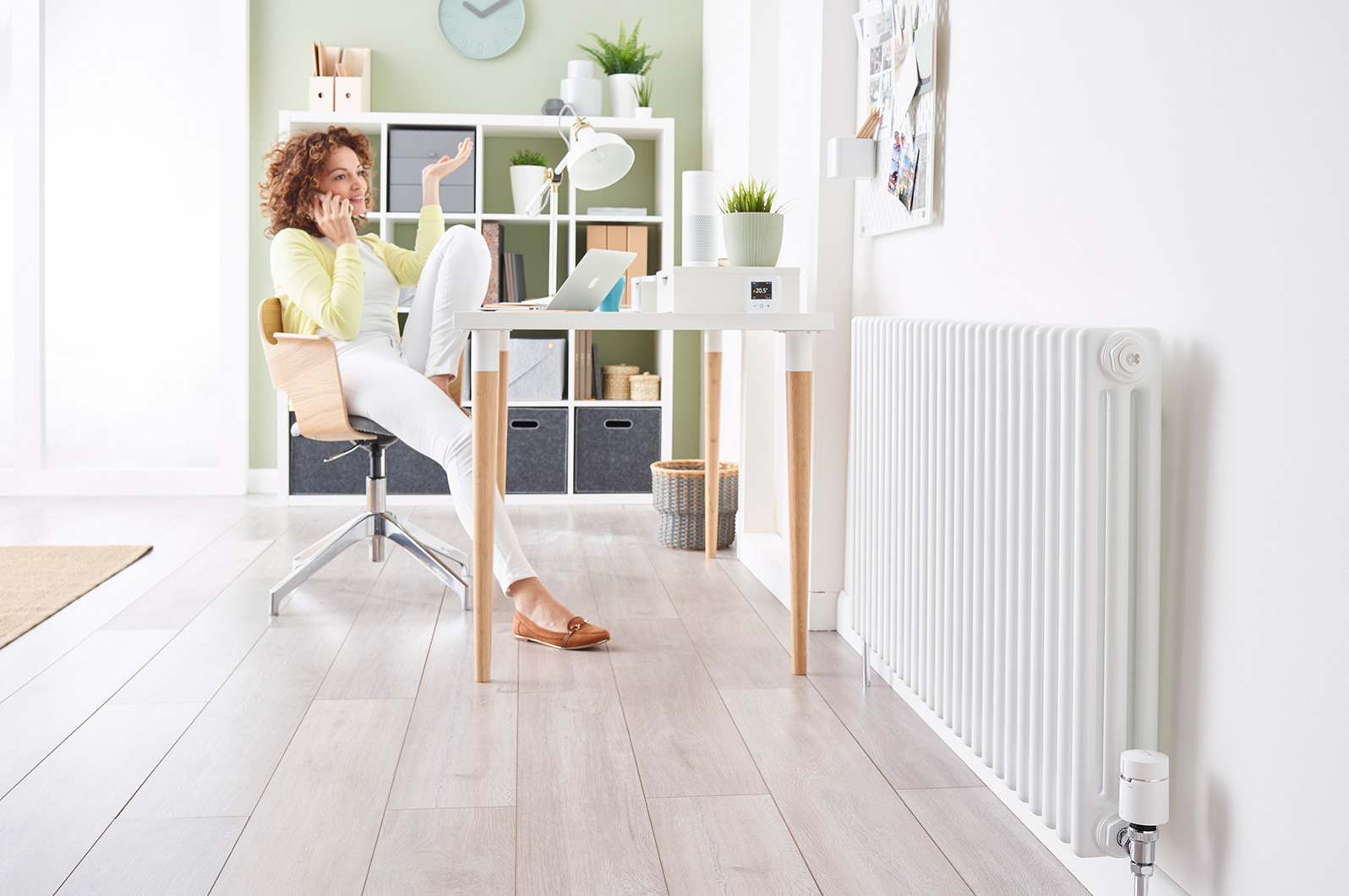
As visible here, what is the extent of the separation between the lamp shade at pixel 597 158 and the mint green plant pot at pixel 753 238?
1.19ft

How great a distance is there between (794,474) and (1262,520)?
47.0 inches

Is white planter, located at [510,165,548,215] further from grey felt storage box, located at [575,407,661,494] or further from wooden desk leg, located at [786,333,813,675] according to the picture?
wooden desk leg, located at [786,333,813,675]

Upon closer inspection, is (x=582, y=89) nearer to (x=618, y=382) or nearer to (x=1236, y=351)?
(x=618, y=382)

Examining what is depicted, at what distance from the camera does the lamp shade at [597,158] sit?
102 inches

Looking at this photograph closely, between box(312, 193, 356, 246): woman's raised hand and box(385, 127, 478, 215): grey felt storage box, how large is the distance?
1.49 m

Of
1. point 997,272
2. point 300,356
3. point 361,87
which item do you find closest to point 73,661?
point 300,356

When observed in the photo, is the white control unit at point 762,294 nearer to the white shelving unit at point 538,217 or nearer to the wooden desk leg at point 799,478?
the wooden desk leg at point 799,478

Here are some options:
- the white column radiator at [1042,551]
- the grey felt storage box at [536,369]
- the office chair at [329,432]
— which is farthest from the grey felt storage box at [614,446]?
the white column radiator at [1042,551]

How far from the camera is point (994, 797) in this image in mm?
1636

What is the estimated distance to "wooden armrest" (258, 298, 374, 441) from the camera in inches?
102

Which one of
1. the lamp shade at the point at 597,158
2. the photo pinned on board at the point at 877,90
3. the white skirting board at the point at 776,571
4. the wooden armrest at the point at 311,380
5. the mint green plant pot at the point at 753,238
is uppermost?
the photo pinned on board at the point at 877,90

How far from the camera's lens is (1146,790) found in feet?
3.82

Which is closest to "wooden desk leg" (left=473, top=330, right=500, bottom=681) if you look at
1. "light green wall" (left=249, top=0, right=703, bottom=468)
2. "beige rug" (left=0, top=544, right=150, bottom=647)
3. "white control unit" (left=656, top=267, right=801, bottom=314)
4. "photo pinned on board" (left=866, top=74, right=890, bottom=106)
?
"white control unit" (left=656, top=267, right=801, bottom=314)

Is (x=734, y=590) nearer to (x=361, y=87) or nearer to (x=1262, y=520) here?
(x=1262, y=520)
